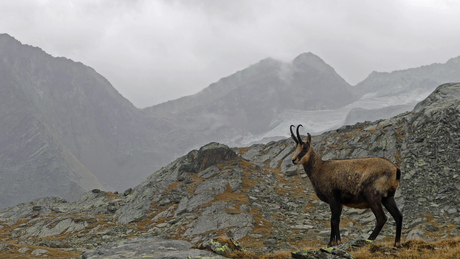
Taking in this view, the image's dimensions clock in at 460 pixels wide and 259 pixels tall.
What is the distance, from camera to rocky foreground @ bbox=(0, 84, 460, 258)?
1944cm

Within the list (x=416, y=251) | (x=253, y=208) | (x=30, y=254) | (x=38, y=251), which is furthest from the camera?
(x=253, y=208)

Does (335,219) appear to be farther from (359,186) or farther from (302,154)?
(302,154)

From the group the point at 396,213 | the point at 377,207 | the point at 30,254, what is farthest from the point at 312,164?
the point at 30,254

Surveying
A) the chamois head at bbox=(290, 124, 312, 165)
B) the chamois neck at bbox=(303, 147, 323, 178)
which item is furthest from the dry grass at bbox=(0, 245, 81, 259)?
the chamois neck at bbox=(303, 147, 323, 178)

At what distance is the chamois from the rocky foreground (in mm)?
4744

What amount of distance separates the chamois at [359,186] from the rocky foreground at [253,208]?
4744 mm

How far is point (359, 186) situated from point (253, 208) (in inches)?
594

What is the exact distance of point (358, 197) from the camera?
451 inches

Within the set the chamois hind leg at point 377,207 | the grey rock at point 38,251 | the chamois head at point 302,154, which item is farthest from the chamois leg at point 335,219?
the grey rock at point 38,251

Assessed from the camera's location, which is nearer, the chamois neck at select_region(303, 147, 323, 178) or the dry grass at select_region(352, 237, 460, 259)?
the dry grass at select_region(352, 237, 460, 259)

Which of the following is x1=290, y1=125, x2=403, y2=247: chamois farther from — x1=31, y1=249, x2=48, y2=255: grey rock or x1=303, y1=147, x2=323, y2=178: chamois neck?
x1=31, y1=249, x2=48, y2=255: grey rock

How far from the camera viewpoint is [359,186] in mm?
11406

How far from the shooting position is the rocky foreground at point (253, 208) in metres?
19.4

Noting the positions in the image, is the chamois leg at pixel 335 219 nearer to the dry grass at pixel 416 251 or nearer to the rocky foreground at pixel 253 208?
the dry grass at pixel 416 251
